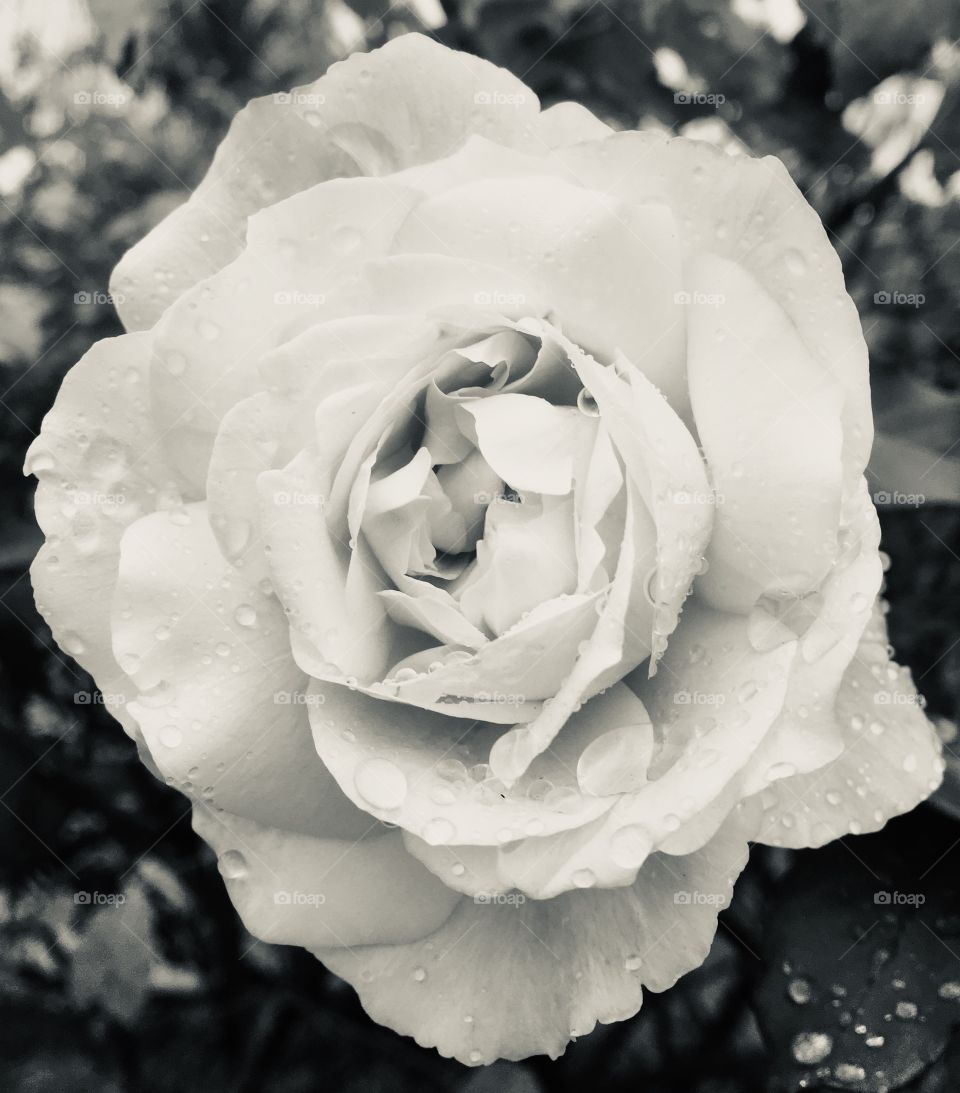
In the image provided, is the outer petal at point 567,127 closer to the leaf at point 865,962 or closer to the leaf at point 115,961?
the leaf at point 865,962

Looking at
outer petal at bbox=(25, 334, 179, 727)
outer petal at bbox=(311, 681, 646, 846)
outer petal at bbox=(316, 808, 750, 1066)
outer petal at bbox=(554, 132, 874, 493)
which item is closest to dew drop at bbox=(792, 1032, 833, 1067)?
outer petal at bbox=(316, 808, 750, 1066)

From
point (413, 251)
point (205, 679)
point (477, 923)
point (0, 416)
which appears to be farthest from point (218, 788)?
point (0, 416)

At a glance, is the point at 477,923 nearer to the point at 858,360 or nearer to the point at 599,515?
the point at 599,515

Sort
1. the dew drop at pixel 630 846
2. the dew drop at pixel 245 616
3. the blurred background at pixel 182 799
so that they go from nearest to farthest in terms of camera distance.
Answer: the dew drop at pixel 630 846, the dew drop at pixel 245 616, the blurred background at pixel 182 799

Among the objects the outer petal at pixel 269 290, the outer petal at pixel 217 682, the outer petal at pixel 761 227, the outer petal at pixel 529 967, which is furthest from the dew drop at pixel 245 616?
the outer petal at pixel 761 227

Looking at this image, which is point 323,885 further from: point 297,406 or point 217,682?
point 297,406

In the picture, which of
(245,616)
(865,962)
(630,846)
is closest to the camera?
(630,846)

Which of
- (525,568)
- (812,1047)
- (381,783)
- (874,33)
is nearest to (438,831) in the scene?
(381,783)
